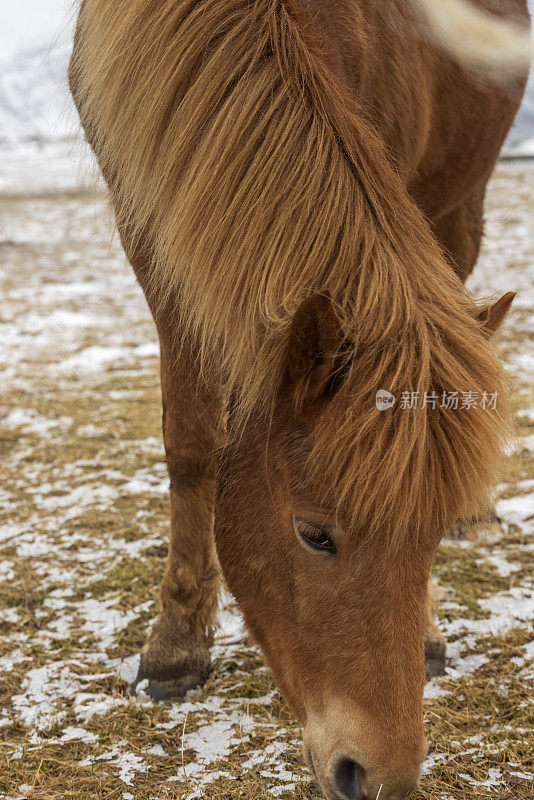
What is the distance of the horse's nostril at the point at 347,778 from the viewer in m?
1.49

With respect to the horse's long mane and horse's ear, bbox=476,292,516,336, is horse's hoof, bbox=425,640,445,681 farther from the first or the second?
horse's ear, bbox=476,292,516,336

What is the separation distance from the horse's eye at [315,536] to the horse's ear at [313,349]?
25cm

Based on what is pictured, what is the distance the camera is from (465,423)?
4.80 feet

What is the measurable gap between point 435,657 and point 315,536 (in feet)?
3.65

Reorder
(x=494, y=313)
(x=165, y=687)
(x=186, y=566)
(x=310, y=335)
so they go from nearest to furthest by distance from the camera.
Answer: (x=310, y=335), (x=494, y=313), (x=165, y=687), (x=186, y=566)

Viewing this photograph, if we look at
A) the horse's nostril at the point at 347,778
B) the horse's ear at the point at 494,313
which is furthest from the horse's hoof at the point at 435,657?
the horse's ear at the point at 494,313

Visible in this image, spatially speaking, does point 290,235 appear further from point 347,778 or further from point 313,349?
point 347,778

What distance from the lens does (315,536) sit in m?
1.55

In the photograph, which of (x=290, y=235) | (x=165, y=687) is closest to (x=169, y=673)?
(x=165, y=687)

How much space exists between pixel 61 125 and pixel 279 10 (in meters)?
0.93

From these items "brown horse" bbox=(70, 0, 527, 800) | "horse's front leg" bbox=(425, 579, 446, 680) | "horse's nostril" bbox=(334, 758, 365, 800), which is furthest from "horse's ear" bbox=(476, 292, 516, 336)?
"horse's front leg" bbox=(425, 579, 446, 680)

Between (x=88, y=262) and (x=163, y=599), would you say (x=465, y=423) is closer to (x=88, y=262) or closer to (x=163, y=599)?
(x=163, y=599)

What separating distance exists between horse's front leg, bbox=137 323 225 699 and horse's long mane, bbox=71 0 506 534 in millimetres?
602

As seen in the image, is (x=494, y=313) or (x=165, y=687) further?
(x=165, y=687)
